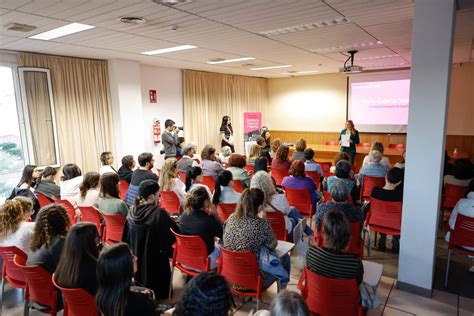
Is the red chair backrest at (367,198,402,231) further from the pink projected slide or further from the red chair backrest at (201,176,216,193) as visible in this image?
the pink projected slide

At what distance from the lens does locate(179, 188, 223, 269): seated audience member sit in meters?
2.84

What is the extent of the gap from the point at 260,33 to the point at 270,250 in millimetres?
3333

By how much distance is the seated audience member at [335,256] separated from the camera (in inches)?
82.3

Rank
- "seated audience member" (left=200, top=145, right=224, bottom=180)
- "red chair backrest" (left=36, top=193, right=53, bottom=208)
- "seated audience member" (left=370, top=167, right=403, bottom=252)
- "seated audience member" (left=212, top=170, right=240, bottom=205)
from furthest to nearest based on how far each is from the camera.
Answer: "seated audience member" (left=200, top=145, right=224, bottom=180) < "red chair backrest" (left=36, top=193, right=53, bottom=208) < "seated audience member" (left=212, top=170, right=240, bottom=205) < "seated audience member" (left=370, top=167, right=403, bottom=252)

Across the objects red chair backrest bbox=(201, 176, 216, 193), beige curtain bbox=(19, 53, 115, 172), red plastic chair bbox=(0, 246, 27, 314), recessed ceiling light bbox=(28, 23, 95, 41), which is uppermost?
recessed ceiling light bbox=(28, 23, 95, 41)

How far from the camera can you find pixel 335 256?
6.99ft

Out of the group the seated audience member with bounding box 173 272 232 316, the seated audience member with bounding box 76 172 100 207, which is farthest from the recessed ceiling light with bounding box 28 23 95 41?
the seated audience member with bounding box 173 272 232 316

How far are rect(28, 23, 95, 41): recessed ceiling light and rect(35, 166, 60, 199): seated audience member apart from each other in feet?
6.09

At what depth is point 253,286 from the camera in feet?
8.22

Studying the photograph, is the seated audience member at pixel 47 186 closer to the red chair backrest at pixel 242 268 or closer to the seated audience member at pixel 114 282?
the red chair backrest at pixel 242 268

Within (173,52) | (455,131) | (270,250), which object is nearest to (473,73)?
(455,131)

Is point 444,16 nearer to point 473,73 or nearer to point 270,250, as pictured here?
point 270,250

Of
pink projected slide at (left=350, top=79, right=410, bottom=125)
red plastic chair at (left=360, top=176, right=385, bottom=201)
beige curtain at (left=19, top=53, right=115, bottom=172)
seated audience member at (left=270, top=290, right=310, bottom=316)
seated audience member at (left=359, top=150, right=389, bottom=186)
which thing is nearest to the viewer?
seated audience member at (left=270, top=290, right=310, bottom=316)

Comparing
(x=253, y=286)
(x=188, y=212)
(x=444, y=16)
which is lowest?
(x=253, y=286)
